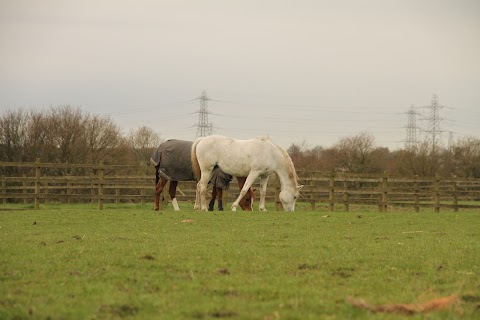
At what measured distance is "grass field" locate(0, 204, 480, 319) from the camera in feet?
15.7

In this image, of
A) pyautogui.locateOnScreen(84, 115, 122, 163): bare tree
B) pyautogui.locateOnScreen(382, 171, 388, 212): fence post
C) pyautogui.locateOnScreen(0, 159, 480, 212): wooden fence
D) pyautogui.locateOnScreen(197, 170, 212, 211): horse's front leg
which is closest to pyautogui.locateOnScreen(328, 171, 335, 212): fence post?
pyautogui.locateOnScreen(0, 159, 480, 212): wooden fence

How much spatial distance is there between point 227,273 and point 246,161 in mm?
12925

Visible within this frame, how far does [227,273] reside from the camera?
646 cm

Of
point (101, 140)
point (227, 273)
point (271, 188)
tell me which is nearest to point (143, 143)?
point (101, 140)

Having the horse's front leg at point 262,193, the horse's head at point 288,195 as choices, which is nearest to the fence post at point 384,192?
the horse's head at point 288,195

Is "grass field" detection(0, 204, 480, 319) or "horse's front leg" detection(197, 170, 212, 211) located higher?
"horse's front leg" detection(197, 170, 212, 211)

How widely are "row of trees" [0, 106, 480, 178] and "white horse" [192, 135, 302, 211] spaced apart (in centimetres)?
1677

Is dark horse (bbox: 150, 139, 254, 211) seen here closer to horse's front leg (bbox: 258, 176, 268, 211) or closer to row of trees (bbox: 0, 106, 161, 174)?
horse's front leg (bbox: 258, 176, 268, 211)

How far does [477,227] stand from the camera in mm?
14422

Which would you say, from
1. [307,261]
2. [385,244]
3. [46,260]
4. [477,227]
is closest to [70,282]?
[46,260]

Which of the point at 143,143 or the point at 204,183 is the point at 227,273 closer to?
the point at 204,183

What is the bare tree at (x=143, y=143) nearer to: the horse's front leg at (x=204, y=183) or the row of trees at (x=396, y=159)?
the row of trees at (x=396, y=159)

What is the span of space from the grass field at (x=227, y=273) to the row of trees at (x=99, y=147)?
2634cm

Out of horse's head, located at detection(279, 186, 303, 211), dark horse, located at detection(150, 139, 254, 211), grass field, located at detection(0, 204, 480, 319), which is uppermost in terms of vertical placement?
dark horse, located at detection(150, 139, 254, 211)
